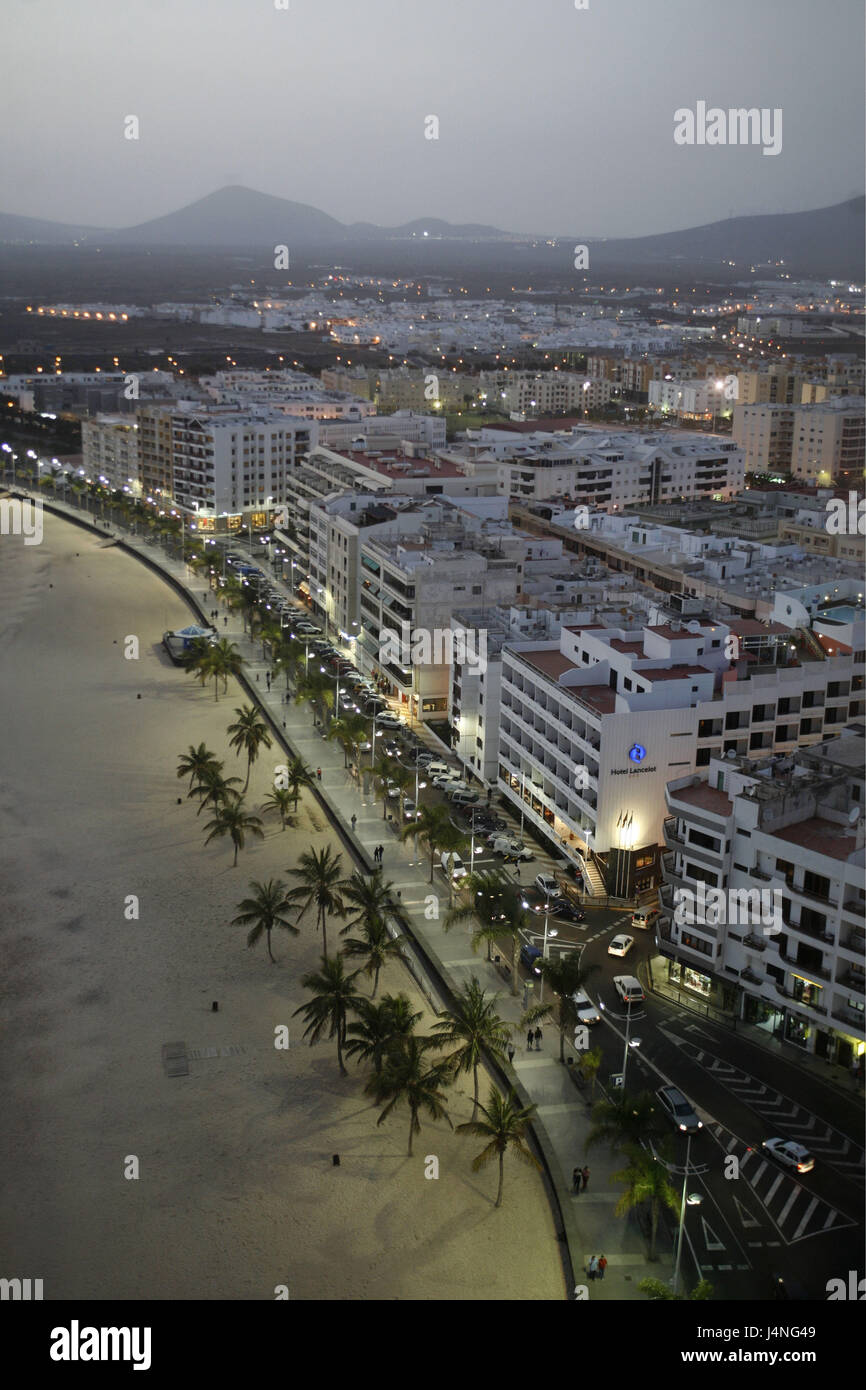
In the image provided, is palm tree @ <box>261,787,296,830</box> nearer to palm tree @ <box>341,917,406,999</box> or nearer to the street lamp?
palm tree @ <box>341,917,406,999</box>

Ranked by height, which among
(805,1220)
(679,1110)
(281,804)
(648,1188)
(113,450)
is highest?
(113,450)

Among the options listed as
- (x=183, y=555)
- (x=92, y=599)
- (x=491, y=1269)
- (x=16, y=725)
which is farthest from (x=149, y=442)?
(x=491, y=1269)

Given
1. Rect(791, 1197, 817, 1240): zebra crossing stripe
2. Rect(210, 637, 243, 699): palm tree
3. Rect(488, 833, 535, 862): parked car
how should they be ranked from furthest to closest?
Rect(210, 637, 243, 699): palm tree, Rect(488, 833, 535, 862): parked car, Rect(791, 1197, 817, 1240): zebra crossing stripe

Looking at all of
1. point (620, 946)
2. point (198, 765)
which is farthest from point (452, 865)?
point (198, 765)

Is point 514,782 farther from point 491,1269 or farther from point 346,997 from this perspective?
point 491,1269

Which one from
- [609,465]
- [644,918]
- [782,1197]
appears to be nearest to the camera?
[782,1197]

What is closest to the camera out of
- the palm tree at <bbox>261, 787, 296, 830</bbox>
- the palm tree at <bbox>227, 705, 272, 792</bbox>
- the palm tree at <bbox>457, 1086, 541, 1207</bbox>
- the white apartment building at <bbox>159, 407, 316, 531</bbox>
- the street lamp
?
the street lamp

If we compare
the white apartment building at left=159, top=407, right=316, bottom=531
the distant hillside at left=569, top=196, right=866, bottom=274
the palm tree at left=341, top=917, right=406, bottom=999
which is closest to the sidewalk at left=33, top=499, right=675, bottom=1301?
the palm tree at left=341, top=917, right=406, bottom=999

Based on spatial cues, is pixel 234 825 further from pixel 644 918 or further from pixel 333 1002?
pixel 644 918
